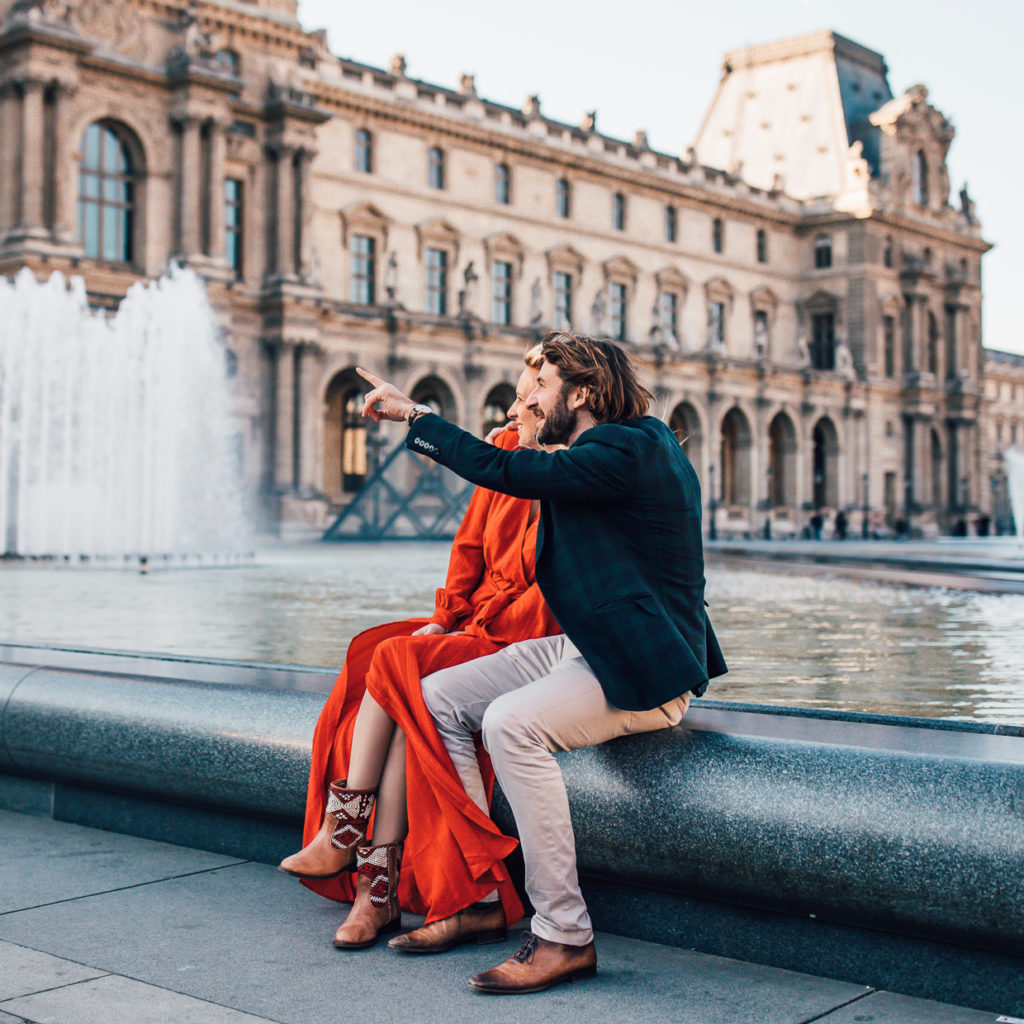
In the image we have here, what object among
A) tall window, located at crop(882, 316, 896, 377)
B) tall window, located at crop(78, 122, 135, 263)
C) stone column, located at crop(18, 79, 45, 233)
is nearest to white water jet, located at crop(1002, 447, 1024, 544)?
tall window, located at crop(882, 316, 896, 377)

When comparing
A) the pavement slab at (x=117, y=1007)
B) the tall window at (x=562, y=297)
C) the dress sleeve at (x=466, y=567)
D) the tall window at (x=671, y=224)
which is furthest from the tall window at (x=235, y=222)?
the pavement slab at (x=117, y=1007)

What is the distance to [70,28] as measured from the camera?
32.2m

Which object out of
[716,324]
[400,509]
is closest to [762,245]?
[716,324]

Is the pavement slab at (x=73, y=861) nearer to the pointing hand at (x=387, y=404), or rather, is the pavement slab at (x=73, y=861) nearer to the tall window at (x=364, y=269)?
the pointing hand at (x=387, y=404)

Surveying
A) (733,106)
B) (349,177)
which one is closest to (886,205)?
(733,106)

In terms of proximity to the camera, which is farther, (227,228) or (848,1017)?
(227,228)

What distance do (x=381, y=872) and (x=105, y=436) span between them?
21920 millimetres

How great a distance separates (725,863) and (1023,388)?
10159 cm

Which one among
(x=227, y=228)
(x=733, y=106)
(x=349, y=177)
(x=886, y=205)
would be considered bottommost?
(x=227, y=228)

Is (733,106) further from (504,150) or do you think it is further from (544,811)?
(544,811)

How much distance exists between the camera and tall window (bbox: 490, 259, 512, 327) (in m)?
47.5

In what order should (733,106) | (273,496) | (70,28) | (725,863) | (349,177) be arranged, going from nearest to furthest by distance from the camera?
(725,863)
(70,28)
(273,496)
(349,177)
(733,106)

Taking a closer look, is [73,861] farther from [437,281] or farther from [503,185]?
[503,185]

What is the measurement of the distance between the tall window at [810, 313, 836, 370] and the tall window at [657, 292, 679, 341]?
29.5 feet
